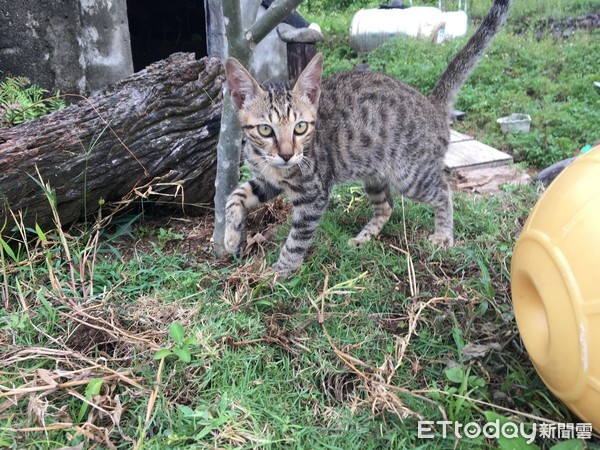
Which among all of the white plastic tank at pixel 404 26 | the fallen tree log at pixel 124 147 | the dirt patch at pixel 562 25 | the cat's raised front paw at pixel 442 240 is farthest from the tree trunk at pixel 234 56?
the dirt patch at pixel 562 25

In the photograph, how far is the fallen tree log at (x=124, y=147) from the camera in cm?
326

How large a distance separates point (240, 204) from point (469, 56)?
211 centimetres

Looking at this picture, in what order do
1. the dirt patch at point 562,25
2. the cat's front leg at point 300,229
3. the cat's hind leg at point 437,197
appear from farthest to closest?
1. the dirt patch at point 562,25
2. the cat's hind leg at point 437,197
3. the cat's front leg at point 300,229

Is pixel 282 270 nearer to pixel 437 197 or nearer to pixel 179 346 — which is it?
pixel 179 346

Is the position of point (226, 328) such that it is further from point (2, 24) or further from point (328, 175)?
point (2, 24)

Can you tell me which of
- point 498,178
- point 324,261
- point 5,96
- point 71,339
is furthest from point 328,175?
point 5,96

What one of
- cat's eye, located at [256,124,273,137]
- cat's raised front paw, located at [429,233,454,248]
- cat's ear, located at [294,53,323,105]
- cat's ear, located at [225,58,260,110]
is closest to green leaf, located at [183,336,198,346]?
cat's eye, located at [256,124,273,137]

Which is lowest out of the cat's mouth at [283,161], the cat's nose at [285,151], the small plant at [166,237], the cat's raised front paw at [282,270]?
the small plant at [166,237]

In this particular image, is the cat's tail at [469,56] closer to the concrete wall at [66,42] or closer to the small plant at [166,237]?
the small plant at [166,237]

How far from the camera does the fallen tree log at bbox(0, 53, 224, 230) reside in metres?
3.26

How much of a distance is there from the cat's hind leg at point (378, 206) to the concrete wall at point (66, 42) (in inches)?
129

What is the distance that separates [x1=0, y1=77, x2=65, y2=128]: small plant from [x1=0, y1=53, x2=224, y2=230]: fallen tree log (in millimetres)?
703

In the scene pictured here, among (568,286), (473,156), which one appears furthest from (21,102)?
(473,156)

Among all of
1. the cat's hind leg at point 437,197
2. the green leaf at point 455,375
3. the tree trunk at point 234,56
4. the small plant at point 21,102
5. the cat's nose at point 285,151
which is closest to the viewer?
the green leaf at point 455,375
